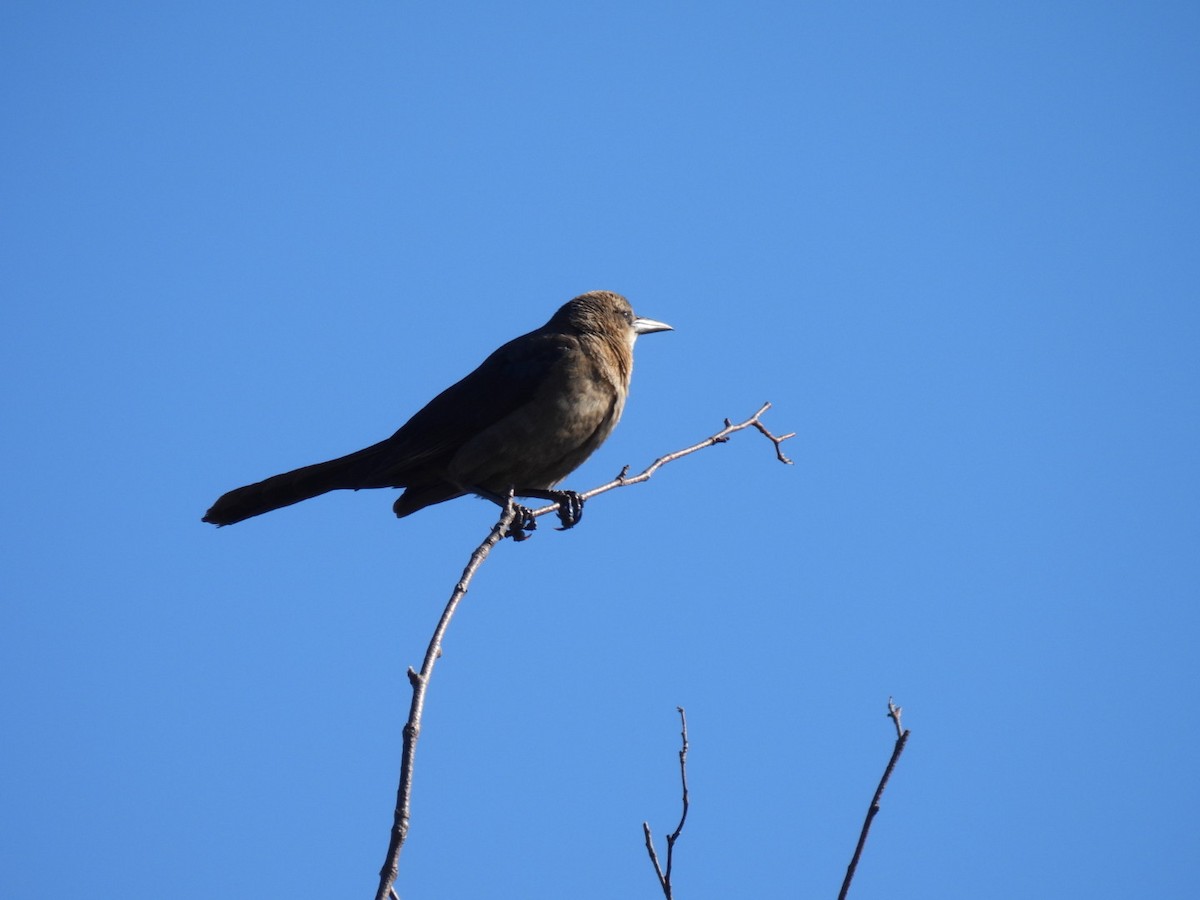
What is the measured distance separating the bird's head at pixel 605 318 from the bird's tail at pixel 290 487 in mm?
1633

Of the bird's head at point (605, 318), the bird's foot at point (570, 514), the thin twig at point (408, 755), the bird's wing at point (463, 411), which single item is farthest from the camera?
the bird's head at point (605, 318)

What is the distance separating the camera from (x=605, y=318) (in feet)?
24.3

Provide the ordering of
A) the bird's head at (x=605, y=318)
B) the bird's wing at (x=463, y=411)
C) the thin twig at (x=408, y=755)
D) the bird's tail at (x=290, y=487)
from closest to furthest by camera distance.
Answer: the thin twig at (x=408, y=755) < the bird's tail at (x=290, y=487) < the bird's wing at (x=463, y=411) < the bird's head at (x=605, y=318)

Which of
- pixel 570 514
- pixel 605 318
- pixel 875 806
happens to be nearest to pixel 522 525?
pixel 570 514

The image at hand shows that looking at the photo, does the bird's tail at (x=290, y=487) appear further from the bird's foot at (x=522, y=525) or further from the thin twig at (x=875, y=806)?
the thin twig at (x=875, y=806)

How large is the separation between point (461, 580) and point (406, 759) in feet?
2.18

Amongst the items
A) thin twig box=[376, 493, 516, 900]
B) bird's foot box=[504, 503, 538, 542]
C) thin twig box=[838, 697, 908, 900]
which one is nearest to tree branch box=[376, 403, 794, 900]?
thin twig box=[376, 493, 516, 900]

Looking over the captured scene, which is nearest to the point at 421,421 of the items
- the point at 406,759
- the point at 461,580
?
the point at 461,580

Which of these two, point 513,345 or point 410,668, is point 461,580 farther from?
point 513,345

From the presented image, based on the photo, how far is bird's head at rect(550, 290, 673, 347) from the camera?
7258 mm

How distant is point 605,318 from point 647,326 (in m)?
0.41

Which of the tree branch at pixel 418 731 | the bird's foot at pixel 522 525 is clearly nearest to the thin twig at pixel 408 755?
the tree branch at pixel 418 731

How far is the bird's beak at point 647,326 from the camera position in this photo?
7.66 meters

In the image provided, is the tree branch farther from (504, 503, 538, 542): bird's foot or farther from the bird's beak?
the bird's beak
